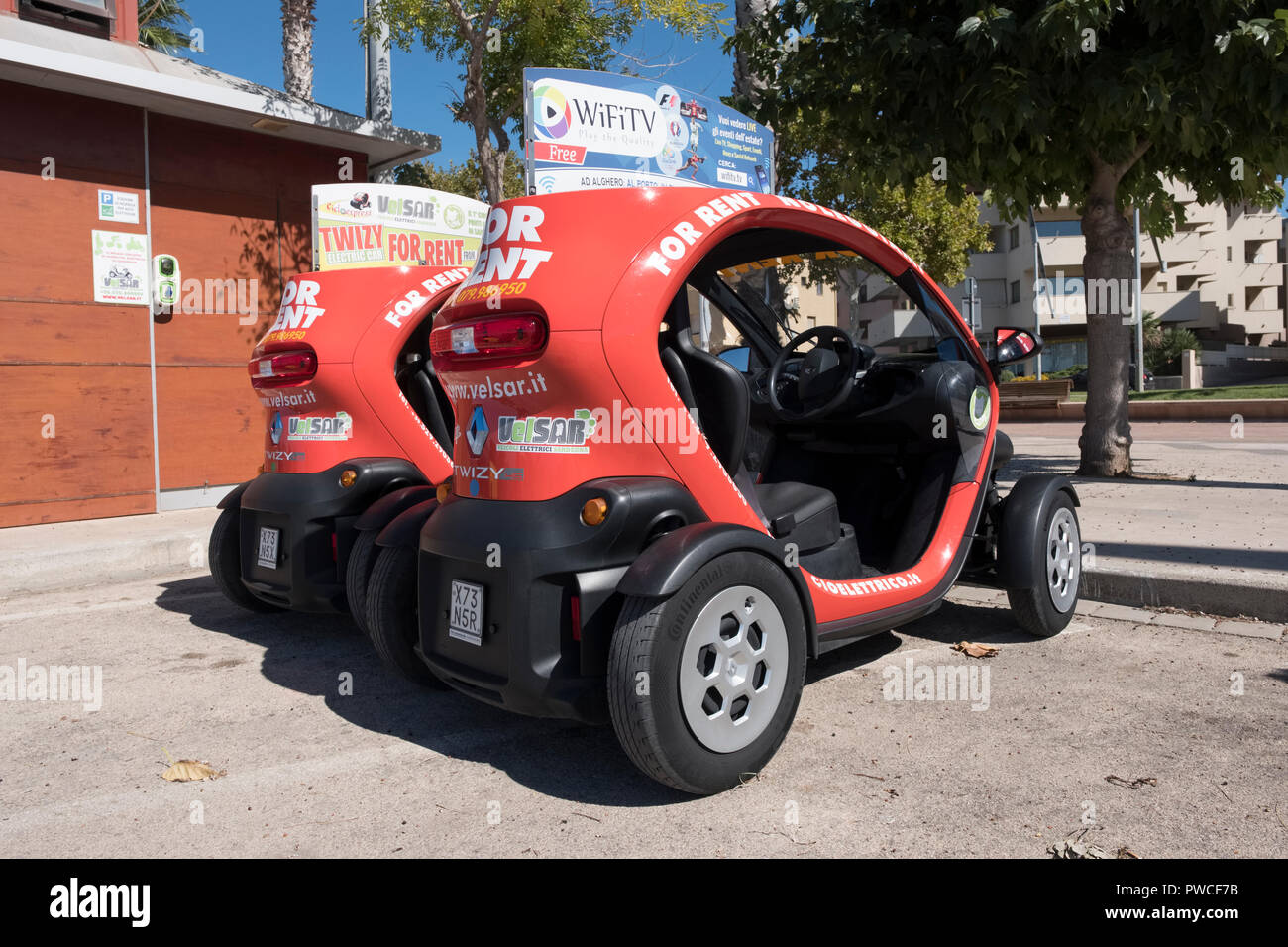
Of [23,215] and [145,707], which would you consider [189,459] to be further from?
[145,707]

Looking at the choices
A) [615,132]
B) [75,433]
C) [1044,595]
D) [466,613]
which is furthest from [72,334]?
[1044,595]

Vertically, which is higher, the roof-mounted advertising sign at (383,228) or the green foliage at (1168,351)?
the green foliage at (1168,351)

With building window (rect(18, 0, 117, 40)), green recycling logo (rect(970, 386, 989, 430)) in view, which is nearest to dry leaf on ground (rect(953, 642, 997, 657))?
green recycling logo (rect(970, 386, 989, 430))

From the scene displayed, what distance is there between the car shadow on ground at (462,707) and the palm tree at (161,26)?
16647 millimetres

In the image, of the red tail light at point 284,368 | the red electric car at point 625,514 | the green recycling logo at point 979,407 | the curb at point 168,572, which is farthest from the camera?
the curb at point 168,572

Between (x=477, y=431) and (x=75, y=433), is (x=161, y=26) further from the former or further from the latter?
(x=477, y=431)

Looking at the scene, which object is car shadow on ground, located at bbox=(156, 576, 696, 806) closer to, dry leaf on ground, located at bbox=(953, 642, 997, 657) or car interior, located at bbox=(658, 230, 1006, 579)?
car interior, located at bbox=(658, 230, 1006, 579)

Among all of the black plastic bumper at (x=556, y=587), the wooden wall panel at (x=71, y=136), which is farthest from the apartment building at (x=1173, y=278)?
the black plastic bumper at (x=556, y=587)

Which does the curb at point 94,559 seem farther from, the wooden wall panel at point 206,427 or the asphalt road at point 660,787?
the asphalt road at point 660,787

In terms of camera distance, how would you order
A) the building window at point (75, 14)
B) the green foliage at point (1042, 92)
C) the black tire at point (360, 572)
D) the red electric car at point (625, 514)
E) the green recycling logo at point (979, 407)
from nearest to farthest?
the red electric car at point (625, 514)
the black tire at point (360, 572)
the green recycling logo at point (979, 407)
the green foliage at point (1042, 92)
the building window at point (75, 14)

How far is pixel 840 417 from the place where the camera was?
4.45m

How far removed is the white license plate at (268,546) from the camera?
4.39 meters

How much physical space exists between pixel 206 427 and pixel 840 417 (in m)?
7.10

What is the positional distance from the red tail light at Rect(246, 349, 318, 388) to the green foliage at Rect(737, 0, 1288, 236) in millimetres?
5294
